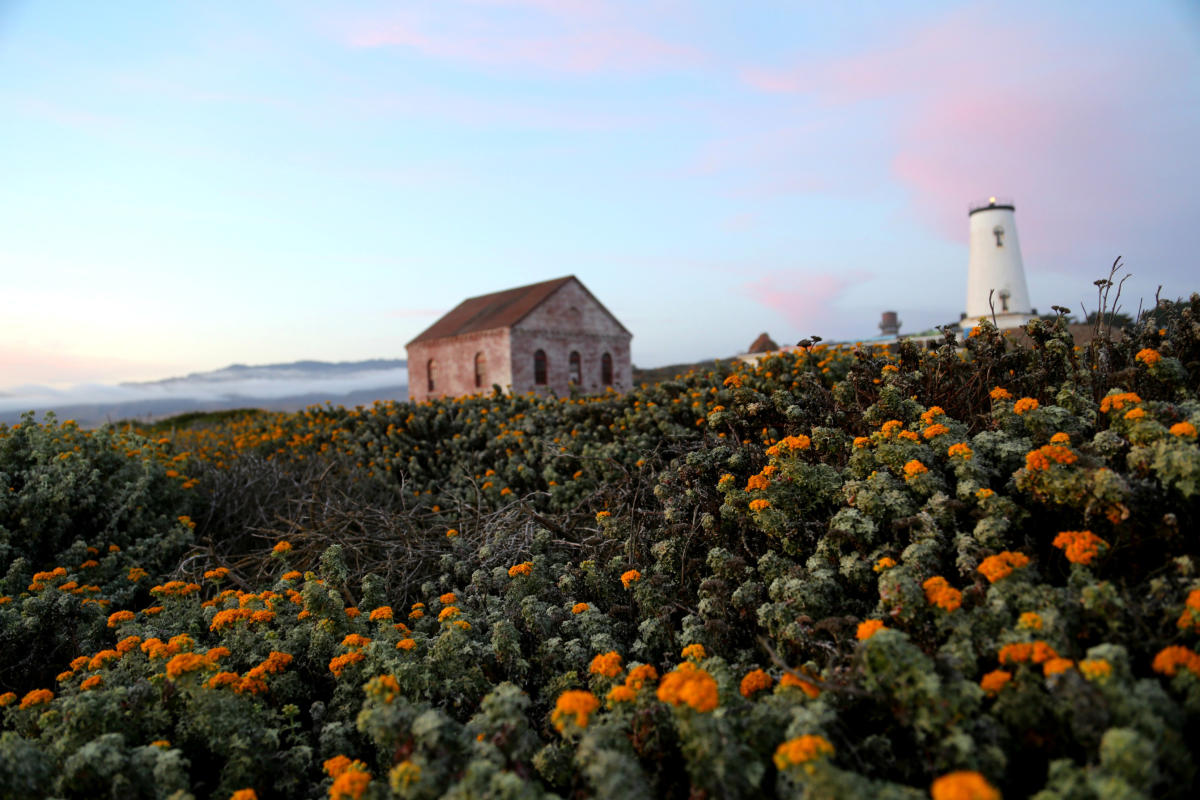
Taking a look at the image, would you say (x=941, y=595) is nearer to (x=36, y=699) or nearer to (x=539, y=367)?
(x=36, y=699)

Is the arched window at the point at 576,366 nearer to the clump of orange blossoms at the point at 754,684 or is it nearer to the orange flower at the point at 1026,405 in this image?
the orange flower at the point at 1026,405

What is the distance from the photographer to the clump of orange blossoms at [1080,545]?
7.63 ft

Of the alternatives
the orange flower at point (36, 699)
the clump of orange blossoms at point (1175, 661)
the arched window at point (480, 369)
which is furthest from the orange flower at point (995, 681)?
the arched window at point (480, 369)

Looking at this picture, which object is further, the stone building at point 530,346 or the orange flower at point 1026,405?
the stone building at point 530,346

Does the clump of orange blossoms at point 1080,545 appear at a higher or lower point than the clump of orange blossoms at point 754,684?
higher

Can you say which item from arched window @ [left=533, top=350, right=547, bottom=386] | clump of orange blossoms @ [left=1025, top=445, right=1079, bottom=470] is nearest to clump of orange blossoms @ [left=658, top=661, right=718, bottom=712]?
clump of orange blossoms @ [left=1025, top=445, right=1079, bottom=470]

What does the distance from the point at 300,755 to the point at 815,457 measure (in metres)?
2.87

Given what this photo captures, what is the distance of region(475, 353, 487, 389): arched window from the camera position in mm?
27766

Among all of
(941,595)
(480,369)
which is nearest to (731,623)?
(941,595)

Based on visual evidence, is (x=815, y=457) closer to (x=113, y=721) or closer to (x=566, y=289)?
(x=113, y=721)

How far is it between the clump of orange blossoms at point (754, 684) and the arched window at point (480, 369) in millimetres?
25874

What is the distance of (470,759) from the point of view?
212 cm

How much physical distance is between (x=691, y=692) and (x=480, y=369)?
26741 mm

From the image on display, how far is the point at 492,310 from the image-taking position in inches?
1194
